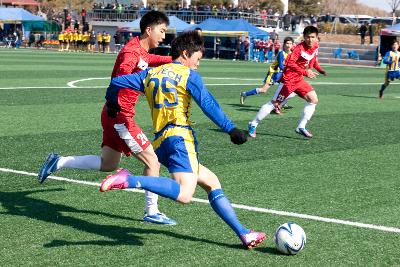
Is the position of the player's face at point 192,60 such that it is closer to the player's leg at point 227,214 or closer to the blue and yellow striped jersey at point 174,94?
the blue and yellow striped jersey at point 174,94

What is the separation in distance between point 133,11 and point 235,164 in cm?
5729

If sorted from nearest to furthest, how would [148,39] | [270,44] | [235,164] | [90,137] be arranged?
[148,39], [235,164], [90,137], [270,44]

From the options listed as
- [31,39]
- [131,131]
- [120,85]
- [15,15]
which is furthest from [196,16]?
[120,85]

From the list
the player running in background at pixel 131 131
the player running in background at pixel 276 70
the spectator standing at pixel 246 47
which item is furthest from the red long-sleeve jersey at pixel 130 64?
the spectator standing at pixel 246 47

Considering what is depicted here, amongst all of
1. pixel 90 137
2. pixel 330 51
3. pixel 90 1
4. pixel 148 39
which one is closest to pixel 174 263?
pixel 148 39

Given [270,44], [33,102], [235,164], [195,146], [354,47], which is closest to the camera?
[195,146]

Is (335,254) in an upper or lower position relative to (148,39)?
lower

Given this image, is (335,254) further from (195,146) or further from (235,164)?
(235,164)

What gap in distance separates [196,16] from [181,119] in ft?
186

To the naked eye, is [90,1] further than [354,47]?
Yes

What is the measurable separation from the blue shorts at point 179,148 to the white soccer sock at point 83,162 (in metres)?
1.65

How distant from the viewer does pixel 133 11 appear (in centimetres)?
6619

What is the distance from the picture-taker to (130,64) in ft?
24.4

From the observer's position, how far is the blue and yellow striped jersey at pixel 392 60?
23.7 metres
